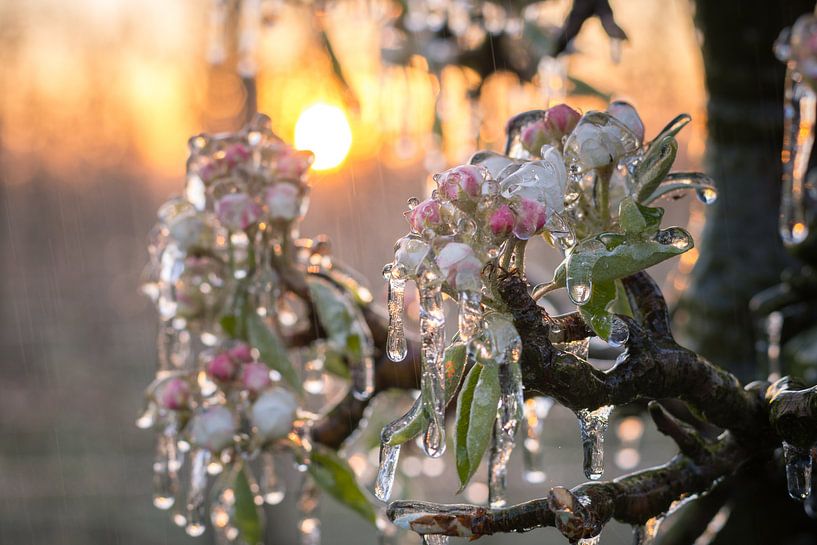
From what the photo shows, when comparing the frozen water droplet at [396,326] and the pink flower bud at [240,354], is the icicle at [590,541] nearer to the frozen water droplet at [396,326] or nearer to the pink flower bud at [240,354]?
the frozen water droplet at [396,326]

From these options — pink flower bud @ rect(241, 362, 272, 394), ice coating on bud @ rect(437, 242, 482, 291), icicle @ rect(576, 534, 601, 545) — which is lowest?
icicle @ rect(576, 534, 601, 545)

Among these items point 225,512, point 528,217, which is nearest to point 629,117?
point 528,217

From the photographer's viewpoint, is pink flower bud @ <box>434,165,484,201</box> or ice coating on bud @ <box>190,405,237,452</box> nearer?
pink flower bud @ <box>434,165,484,201</box>

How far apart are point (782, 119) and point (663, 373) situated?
818 millimetres

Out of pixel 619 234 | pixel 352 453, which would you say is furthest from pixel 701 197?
pixel 352 453

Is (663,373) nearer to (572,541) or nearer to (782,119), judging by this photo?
(572,541)

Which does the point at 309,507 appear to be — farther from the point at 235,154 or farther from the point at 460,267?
the point at 460,267

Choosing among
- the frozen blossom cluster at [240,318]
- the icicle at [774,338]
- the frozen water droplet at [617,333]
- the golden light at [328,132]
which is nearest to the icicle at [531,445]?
the frozen blossom cluster at [240,318]

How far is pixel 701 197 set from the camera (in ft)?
2.19

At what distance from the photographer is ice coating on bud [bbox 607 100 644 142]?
62 cm

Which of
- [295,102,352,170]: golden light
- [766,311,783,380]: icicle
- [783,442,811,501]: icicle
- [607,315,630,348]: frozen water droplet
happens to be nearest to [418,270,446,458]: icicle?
[607,315,630,348]: frozen water droplet

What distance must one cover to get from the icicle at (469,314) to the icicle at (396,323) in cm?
4

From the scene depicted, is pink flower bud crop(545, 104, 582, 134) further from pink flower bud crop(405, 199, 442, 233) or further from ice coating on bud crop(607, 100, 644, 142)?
pink flower bud crop(405, 199, 442, 233)

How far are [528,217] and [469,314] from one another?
0.07 m
